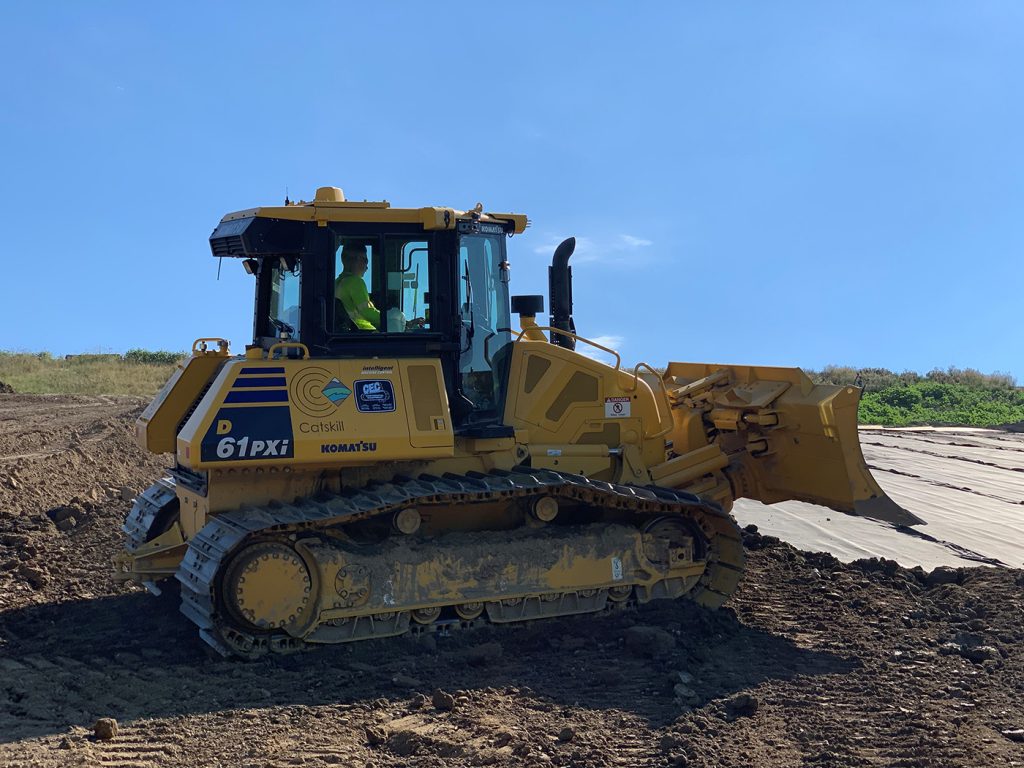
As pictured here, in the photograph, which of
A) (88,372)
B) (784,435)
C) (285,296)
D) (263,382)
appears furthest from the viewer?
(88,372)

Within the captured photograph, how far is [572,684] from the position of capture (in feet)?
A: 23.7

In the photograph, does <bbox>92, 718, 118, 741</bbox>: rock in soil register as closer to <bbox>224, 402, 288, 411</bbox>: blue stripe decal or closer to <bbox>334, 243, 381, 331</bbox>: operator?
<bbox>224, 402, 288, 411</bbox>: blue stripe decal

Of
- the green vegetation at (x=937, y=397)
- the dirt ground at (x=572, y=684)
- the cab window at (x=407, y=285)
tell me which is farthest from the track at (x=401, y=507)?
the green vegetation at (x=937, y=397)

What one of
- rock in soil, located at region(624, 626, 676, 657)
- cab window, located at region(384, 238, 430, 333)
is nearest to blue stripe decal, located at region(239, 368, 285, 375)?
cab window, located at region(384, 238, 430, 333)

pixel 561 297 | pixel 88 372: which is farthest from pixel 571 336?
pixel 88 372

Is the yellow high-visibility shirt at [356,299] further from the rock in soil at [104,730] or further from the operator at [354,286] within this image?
the rock in soil at [104,730]

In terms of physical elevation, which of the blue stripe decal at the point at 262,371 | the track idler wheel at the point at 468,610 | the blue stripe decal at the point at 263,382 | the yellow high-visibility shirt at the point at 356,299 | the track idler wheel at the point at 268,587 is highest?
the yellow high-visibility shirt at the point at 356,299

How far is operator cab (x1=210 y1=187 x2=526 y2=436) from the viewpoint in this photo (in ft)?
26.8

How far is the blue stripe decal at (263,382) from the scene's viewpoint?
25.4 ft

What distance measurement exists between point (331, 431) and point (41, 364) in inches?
1367

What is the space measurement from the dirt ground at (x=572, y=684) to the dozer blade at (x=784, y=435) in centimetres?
86

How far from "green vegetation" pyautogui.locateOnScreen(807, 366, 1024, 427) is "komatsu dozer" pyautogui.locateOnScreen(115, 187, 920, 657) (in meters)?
21.4

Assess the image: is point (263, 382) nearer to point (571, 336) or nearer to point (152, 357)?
point (571, 336)

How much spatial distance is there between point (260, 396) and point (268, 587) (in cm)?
135
